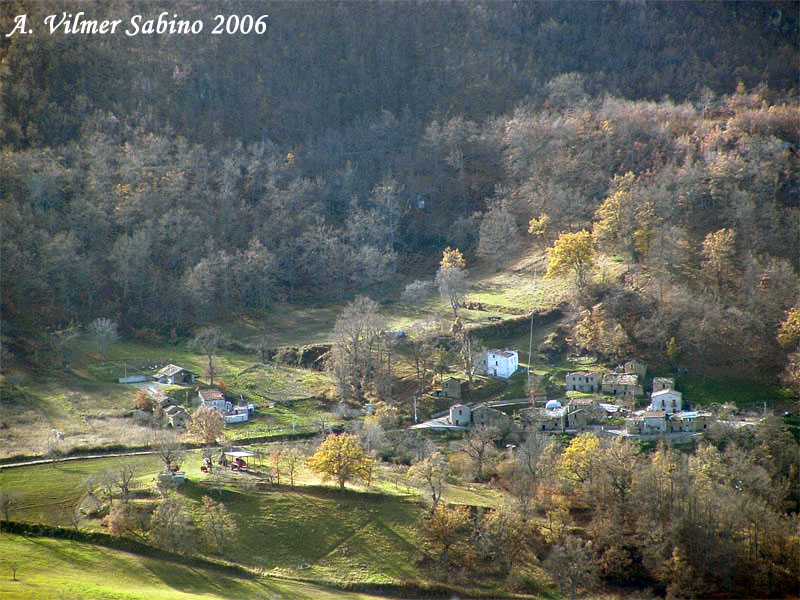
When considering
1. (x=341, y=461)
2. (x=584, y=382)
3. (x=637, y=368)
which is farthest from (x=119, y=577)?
(x=637, y=368)

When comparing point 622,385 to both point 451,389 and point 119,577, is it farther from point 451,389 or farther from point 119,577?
point 119,577

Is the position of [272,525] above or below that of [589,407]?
below

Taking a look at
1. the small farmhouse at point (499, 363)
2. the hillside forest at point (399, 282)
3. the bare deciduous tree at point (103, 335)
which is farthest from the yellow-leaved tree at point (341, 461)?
the bare deciduous tree at point (103, 335)

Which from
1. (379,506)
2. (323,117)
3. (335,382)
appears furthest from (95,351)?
(323,117)

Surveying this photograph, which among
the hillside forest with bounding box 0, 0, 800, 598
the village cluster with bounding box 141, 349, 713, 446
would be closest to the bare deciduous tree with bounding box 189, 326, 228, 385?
the hillside forest with bounding box 0, 0, 800, 598

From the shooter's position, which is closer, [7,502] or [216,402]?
[7,502]

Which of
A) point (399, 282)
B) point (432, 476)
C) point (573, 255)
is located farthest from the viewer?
point (399, 282)

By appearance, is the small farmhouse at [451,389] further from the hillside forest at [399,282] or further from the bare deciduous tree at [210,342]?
the bare deciduous tree at [210,342]
